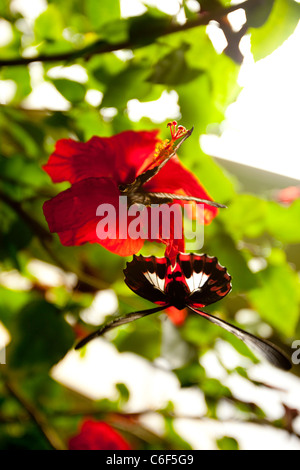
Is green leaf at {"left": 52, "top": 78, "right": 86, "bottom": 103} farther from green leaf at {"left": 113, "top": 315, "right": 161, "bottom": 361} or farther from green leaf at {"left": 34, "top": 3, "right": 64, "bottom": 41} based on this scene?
green leaf at {"left": 113, "top": 315, "right": 161, "bottom": 361}

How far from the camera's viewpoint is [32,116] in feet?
1.55

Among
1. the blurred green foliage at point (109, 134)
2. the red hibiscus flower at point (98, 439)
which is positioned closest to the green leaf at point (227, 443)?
the blurred green foliage at point (109, 134)

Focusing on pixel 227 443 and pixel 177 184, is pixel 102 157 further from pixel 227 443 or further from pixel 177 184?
pixel 227 443

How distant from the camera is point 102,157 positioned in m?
0.26

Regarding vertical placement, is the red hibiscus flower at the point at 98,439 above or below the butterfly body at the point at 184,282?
above

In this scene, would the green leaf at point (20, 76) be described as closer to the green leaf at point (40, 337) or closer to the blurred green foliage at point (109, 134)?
the blurred green foliage at point (109, 134)

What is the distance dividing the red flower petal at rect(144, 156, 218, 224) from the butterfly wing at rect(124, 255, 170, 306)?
0.24 feet

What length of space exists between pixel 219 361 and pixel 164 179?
310mm

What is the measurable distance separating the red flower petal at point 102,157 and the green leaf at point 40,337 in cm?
19

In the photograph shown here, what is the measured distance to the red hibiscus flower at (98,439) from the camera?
57 cm

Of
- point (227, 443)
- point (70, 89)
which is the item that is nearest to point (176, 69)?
point (70, 89)

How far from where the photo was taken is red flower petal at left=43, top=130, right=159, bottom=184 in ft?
0.82

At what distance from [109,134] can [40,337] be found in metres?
0.21

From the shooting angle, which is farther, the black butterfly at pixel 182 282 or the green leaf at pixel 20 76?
the green leaf at pixel 20 76
